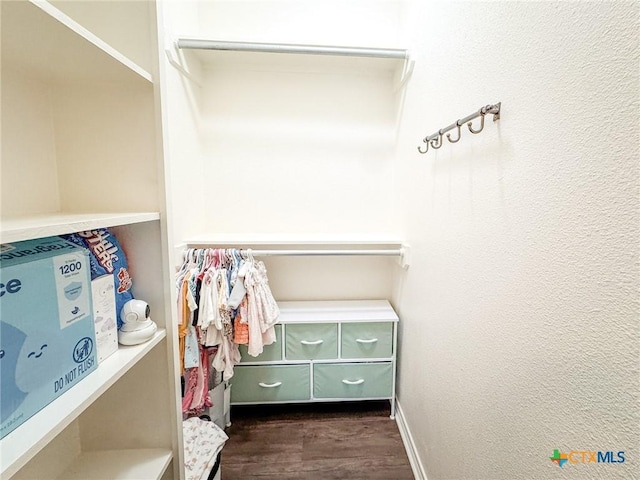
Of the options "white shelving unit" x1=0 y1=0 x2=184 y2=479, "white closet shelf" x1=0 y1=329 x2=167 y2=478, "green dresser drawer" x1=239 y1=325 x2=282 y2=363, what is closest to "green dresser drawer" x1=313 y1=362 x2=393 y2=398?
"green dresser drawer" x1=239 y1=325 x2=282 y2=363

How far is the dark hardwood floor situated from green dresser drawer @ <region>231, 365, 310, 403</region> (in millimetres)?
152

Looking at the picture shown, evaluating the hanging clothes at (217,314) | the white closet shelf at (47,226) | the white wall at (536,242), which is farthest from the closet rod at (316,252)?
the white closet shelf at (47,226)

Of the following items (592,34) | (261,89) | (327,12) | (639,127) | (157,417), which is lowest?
(157,417)

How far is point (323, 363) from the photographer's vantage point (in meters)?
1.74

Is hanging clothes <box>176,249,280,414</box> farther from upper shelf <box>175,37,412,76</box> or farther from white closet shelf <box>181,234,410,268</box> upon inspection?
upper shelf <box>175,37,412,76</box>

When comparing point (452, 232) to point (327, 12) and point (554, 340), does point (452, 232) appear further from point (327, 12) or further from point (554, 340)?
point (327, 12)

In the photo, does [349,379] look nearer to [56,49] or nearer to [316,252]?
[316,252]

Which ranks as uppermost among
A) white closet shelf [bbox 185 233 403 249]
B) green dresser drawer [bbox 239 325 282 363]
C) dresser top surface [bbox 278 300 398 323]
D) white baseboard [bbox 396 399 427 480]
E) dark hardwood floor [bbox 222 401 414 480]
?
white closet shelf [bbox 185 233 403 249]

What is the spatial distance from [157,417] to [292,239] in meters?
1.17

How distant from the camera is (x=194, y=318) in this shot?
146 cm

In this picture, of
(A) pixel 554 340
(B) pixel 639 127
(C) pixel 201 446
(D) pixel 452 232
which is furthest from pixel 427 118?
(C) pixel 201 446

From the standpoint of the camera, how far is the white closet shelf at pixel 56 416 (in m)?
0.40

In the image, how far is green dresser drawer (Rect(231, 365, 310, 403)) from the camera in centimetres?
171

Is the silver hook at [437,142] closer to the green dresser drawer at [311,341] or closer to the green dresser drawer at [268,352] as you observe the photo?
the green dresser drawer at [311,341]
